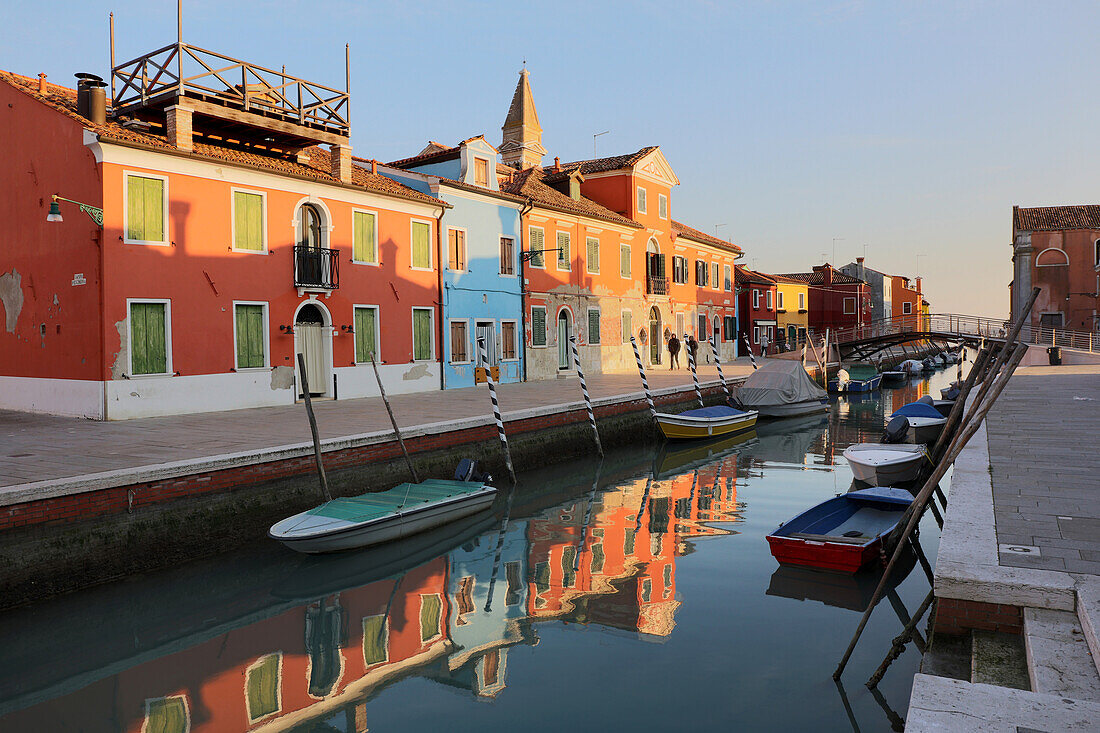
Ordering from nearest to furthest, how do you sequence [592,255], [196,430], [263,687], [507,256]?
[263,687], [196,430], [507,256], [592,255]

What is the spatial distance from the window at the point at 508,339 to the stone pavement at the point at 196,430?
13.2 feet

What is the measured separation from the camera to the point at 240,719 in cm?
600

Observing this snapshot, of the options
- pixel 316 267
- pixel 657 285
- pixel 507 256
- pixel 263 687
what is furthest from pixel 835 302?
pixel 263 687

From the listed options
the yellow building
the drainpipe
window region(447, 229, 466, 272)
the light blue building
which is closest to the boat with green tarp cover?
the light blue building

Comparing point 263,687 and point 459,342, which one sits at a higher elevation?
point 459,342

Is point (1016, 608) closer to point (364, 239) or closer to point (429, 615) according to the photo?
point (429, 615)

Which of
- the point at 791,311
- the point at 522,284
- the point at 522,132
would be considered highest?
the point at 522,132

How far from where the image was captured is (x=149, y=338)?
50.3ft

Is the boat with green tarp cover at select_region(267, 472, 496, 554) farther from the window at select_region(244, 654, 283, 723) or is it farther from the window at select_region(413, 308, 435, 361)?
the window at select_region(413, 308, 435, 361)

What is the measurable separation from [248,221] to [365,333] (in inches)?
170

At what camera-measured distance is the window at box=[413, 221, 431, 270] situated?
72.2 ft

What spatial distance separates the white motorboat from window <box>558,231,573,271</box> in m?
16.1

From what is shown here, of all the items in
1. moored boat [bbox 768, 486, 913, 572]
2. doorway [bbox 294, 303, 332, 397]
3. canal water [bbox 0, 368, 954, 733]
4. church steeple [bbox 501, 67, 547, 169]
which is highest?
church steeple [bbox 501, 67, 547, 169]

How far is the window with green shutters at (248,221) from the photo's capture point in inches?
673
